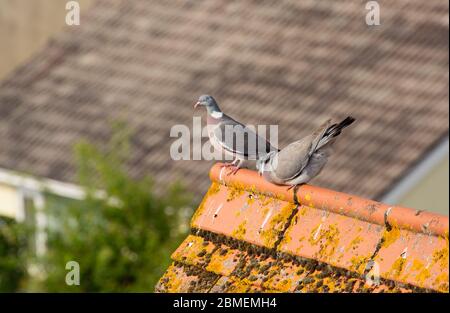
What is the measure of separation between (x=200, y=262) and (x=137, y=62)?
60.5 ft

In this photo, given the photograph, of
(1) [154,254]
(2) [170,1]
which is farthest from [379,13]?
(1) [154,254]

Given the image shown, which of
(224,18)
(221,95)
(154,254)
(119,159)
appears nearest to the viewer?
(154,254)

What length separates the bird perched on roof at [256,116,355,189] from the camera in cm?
616

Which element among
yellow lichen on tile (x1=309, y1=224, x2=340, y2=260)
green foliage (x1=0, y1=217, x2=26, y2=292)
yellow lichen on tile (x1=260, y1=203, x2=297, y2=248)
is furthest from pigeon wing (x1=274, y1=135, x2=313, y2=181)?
green foliage (x1=0, y1=217, x2=26, y2=292)

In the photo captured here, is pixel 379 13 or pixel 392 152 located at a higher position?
pixel 379 13

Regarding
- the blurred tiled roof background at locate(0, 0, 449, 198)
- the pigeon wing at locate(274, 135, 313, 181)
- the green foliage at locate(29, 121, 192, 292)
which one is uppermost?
the blurred tiled roof background at locate(0, 0, 449, 198)

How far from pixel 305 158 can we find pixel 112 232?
44.2 ft

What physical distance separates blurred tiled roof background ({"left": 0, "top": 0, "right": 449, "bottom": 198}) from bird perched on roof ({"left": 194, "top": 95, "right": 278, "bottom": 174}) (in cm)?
1040

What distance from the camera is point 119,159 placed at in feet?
68.6

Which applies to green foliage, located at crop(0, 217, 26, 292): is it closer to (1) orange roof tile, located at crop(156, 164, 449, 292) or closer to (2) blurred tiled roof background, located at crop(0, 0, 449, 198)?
(2) blurred tiled roof background, located at crop(0, 0, 449, 198)

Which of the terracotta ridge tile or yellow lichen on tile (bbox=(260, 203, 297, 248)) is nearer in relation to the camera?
the terracotta ridge tile

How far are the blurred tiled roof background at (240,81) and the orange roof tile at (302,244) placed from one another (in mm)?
12979

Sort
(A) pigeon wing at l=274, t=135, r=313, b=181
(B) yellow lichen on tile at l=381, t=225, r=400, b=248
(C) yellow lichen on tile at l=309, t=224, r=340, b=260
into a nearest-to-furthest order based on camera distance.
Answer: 1. (B) yellow lichen on tile at l=381, t=225, r=400, b=248
2. (C) yellow lichen on tile at l=309, t=224, r=340, b=260
3. (A) pigeon wing at l=274, t=135, r=313, b=181
